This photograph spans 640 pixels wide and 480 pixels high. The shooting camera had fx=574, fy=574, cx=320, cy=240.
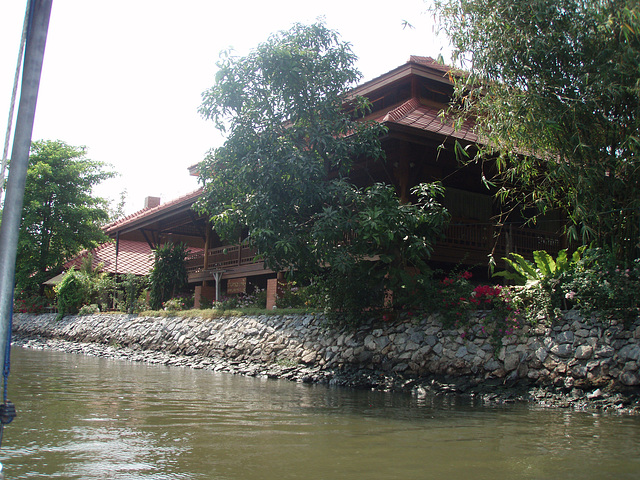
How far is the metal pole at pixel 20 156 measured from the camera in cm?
288

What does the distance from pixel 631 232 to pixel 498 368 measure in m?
2.98

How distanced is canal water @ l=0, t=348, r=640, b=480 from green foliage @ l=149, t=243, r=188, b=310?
36.2 feet

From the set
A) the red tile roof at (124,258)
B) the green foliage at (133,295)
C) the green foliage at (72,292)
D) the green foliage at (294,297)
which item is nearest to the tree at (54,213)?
the red tile roof at (124,258)

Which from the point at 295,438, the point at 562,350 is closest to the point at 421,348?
the point at 562,350

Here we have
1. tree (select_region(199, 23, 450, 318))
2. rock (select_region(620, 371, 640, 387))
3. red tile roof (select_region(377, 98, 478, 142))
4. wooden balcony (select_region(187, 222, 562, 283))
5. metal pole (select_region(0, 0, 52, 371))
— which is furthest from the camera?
wooden balcony (select_region(187, 222, 562, 283))

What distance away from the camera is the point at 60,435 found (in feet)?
16.3

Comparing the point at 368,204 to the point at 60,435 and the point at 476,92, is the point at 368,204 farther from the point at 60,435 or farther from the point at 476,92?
the point at 60,435

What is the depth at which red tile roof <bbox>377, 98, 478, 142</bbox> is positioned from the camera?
503 inches

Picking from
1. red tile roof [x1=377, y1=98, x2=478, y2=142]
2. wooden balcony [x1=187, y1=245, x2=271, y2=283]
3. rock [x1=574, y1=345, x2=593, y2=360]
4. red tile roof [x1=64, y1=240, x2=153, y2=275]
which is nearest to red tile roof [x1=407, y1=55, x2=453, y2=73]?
red tile roof [x1=377, y1=98, x2=478, y2=142]

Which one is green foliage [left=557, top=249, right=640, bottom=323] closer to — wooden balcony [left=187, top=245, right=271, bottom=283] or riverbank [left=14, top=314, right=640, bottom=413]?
riverbank [left=14, top=314, right=640, bottom=413]

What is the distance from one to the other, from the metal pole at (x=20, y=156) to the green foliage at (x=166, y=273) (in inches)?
680

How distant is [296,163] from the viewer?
10445mm

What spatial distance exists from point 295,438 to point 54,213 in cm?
2770

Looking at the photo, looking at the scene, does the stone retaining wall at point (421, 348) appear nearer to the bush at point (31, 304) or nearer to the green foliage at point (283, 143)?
the green foliage at point (283, 143)
